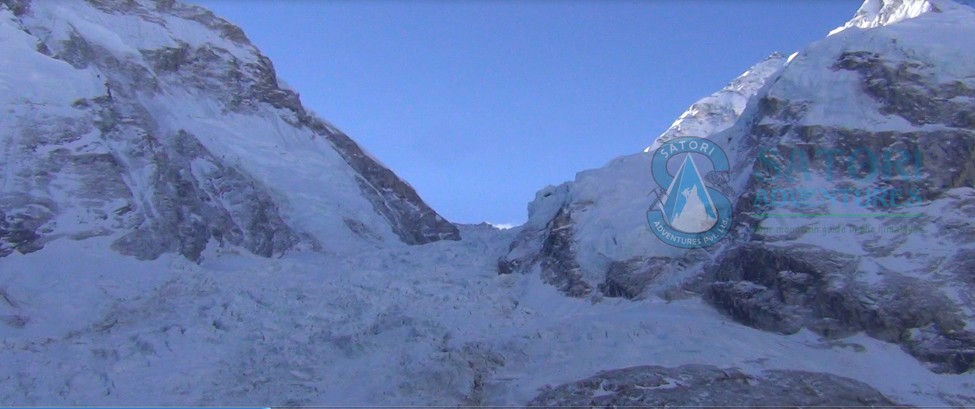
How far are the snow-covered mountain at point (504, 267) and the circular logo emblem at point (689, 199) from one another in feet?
1.22

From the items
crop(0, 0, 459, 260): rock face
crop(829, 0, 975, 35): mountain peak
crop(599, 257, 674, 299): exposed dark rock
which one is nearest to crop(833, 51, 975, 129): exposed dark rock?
crop(829, 0, 975, 35): mountain peak

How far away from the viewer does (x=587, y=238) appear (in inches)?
1431

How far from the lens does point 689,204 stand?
35500 millimetres

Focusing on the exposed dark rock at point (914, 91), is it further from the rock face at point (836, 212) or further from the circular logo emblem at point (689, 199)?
the circular logo emblem at point (689, 199)

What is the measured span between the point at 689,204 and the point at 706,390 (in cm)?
1117

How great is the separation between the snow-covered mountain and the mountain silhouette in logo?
1.27ft

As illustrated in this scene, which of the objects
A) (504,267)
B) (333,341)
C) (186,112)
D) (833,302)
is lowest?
(333,341)

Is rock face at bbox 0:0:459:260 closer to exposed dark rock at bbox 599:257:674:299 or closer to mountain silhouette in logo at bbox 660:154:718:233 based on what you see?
exposed dark rock at bbox 599:257:674:299

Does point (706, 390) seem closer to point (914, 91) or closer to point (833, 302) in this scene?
point (833, 302)

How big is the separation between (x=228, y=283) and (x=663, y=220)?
615 inches

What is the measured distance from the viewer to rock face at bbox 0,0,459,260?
36.6 metres

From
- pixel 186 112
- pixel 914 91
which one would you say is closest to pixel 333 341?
pixel 914 91

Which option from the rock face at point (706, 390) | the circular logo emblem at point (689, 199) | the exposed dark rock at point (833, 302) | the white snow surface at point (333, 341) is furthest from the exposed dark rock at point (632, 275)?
the rock face at point (706, 390)

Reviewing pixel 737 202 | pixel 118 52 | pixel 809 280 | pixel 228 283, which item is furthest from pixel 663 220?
pixel 118 52
